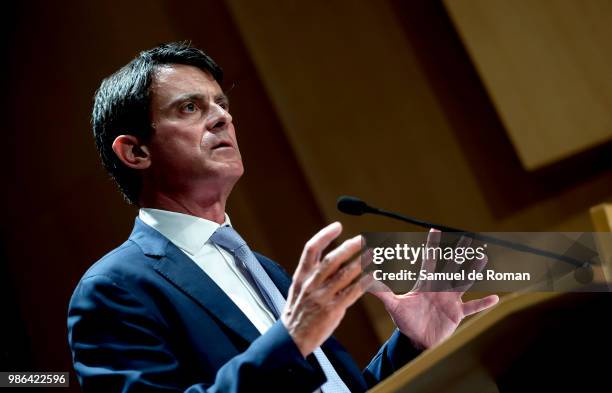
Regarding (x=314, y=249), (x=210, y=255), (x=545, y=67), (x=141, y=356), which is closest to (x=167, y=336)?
(x=141, y=356)

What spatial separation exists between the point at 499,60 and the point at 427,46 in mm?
299

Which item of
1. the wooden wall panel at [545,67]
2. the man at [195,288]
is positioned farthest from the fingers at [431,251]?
the wooden wall panel at [545,67]

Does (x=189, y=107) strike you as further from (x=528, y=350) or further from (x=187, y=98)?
(x=528, y=350)

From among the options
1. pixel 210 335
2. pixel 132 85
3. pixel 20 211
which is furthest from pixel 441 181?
pixel 20 211

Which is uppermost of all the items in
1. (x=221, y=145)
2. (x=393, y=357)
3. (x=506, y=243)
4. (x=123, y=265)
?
(x=221, y=145)

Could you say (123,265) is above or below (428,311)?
above

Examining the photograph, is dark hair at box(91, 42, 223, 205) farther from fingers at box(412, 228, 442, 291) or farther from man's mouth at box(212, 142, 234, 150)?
fingers at box(412, 228, 442, 291)

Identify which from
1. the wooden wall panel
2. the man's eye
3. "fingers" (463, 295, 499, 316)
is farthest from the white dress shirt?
the wooden wall panel

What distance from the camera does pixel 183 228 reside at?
1.38 m

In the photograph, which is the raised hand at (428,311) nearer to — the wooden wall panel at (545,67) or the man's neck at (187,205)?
the man's neck at (187,205)

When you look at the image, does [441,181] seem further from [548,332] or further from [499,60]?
[548,332]

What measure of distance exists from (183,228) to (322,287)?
495 millimetres

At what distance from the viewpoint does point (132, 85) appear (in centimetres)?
154

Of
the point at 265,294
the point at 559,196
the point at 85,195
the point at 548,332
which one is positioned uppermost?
the point at 85,195
